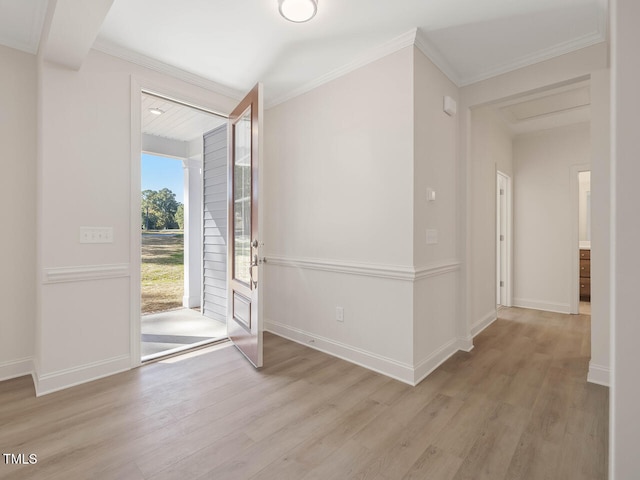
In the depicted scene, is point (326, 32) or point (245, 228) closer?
point (326, 32)

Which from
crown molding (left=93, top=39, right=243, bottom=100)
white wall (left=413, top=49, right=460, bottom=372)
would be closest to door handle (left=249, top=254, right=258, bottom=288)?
white wall (left=413, top=49, right=460, bottom=372)

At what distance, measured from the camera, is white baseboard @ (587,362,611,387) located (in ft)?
7.75

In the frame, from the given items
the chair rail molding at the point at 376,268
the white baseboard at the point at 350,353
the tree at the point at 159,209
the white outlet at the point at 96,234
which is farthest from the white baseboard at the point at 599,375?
the tree at the point at 159,209

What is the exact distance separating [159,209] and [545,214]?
7.15 metres

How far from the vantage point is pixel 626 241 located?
0.87 meters

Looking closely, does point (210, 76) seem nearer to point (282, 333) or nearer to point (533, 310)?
point (282, 333)

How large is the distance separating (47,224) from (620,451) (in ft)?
10.4

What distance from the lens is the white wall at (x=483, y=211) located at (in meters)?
3.47

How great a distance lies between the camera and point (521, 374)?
2.55 meters

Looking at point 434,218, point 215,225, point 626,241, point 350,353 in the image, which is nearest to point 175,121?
point 215,225

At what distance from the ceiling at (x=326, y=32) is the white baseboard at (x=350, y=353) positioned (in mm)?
2477

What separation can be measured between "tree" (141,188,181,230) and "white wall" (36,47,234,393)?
4.36 m

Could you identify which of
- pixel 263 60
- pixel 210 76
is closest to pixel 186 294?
pixel 210 76

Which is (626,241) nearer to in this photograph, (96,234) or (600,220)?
(600,220)
